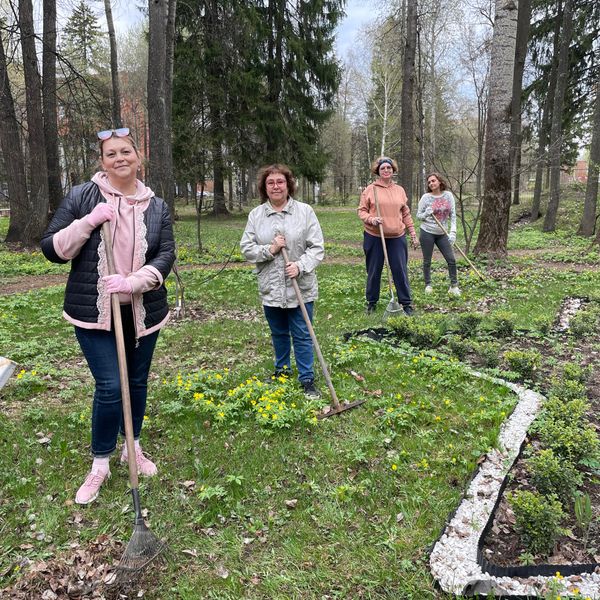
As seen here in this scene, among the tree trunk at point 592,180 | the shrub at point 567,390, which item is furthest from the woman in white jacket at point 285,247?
the tree trunk at point 592,180

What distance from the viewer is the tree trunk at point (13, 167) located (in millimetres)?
12367

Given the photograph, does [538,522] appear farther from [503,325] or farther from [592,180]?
[592,180]

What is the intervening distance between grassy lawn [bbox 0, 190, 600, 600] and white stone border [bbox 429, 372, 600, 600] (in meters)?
0.08

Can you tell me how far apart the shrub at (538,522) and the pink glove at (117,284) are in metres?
2.42

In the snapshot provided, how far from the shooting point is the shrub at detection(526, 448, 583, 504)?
2.73 meters

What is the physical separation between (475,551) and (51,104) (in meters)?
16.2

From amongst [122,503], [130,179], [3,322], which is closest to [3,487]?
[122,503]

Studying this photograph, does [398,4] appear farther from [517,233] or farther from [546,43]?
[517,233]

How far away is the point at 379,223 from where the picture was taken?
6152 millimetres

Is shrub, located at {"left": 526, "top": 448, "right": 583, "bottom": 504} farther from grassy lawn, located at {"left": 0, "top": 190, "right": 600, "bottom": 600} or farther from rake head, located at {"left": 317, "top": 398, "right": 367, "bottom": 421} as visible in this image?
rake head, located at {"left": 317, "top": 398, "right": 367, "bottom": 421}

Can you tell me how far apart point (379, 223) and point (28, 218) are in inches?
449

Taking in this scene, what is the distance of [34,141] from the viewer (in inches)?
496

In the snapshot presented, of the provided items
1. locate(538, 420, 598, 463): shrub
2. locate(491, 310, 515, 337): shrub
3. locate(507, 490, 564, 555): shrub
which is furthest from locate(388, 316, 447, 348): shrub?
locate(507, 490, 564, 555): shrub

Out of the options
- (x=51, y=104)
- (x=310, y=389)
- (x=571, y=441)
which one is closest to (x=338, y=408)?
(x=310, y=389)
